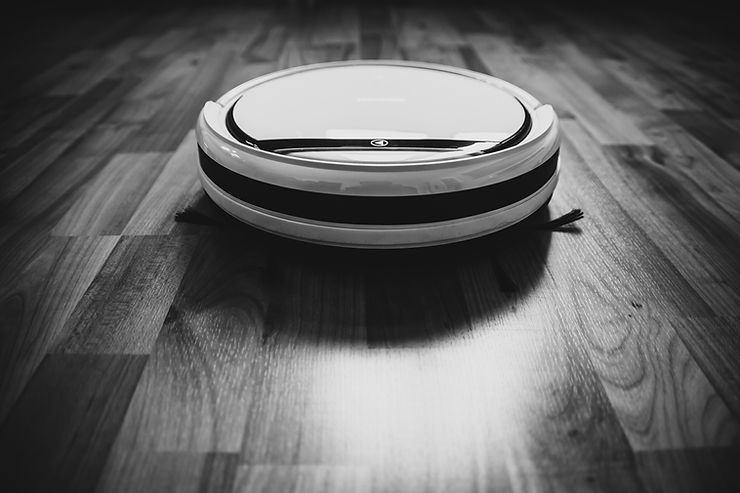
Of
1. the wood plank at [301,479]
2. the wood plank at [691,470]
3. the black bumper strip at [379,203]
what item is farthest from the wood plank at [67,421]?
the wood plank at [691,470]

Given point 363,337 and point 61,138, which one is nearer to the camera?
point 363,337

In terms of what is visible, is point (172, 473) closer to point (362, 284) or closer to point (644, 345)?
point (362, 284)

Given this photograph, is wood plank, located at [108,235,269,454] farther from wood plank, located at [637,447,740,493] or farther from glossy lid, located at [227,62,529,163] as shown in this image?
wood plank, located at [637,447,740,493]

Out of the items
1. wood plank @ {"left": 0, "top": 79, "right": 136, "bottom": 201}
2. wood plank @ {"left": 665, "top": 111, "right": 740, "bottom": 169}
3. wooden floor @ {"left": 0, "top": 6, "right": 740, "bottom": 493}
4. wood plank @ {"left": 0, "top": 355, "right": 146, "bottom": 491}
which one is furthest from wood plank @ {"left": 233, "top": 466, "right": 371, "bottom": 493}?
wood plank @ {"left": 665, "top": 111, "right": 740, "bottom": 169}

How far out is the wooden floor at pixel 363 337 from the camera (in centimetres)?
49

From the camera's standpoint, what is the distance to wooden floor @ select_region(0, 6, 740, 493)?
19.3 inches

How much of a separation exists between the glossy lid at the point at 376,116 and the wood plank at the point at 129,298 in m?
0.19

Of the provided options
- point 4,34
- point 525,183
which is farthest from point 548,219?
point 4,34

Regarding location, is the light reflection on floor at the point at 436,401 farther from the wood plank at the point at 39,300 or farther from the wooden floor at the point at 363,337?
the wood plank at the point at 39,300

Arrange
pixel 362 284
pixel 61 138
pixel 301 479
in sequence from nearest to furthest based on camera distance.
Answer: pixel 301 479, pixel 362 284, pixel 61 138

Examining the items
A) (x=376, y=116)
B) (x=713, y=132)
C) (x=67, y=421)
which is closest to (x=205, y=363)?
(x=67, y=421)

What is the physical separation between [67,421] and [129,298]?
0.19m

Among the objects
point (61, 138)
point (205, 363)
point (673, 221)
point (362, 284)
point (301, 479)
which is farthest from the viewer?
point (61, 138)

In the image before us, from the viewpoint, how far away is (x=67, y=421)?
52cm
